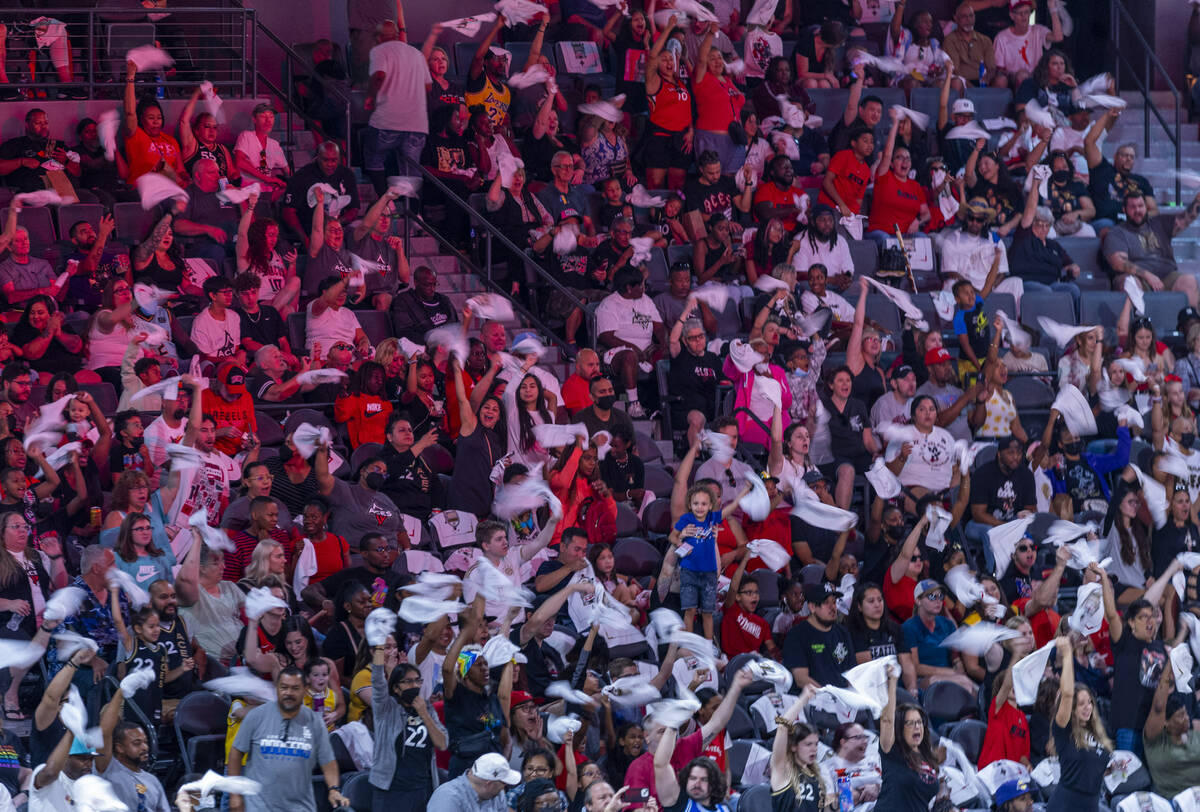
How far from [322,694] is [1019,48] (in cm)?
1068

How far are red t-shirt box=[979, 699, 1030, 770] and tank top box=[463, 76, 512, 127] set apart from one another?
6567mm

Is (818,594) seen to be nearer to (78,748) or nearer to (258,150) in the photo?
(78,748)

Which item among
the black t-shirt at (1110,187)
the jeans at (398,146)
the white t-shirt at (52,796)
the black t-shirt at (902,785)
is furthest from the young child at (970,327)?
the white t-shirt at (52,796)

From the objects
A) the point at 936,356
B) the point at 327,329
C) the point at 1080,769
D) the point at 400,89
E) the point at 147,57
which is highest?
the point at 147,57

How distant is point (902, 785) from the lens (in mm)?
9016

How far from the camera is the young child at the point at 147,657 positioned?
9180 mm

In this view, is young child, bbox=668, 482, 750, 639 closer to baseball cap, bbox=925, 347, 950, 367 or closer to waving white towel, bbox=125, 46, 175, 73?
baseball cap, bbox=925, 347, 950, 367

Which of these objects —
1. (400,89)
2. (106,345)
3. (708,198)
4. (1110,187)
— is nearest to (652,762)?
(106,345)

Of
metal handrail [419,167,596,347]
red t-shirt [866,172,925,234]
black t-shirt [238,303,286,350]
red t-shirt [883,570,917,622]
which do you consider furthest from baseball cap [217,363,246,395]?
red t-shirt [866,172,925,234]

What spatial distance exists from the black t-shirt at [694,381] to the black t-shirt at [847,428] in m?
0.82

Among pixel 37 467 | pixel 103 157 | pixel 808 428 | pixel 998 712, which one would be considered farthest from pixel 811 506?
pixel 103 157

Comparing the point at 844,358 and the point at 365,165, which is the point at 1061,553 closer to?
the point at 844,358

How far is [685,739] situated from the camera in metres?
9.46

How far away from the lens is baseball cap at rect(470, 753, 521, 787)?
8508 millimetres
